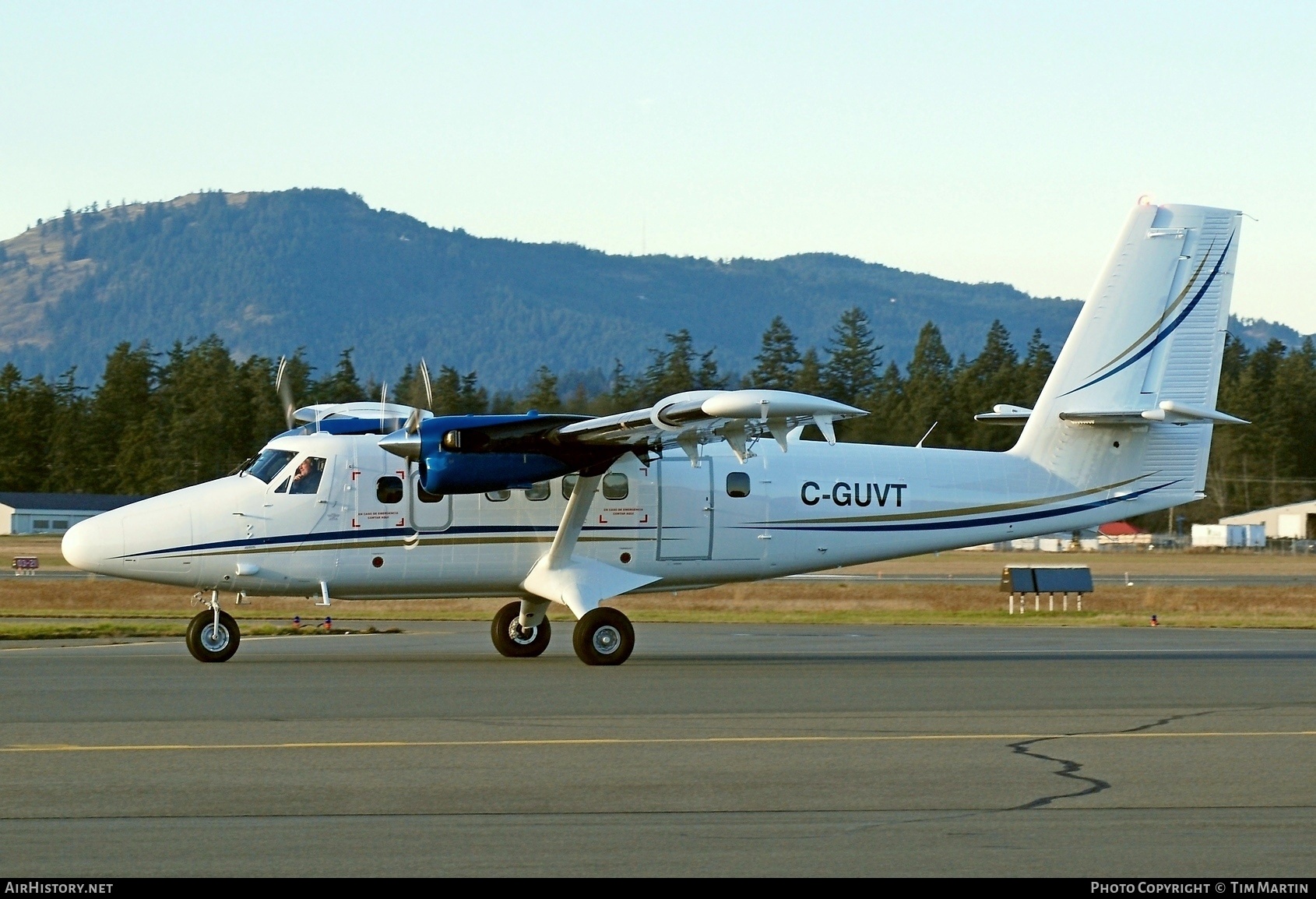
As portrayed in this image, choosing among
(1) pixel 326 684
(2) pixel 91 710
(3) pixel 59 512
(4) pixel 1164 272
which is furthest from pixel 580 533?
(3) pixel 59 512

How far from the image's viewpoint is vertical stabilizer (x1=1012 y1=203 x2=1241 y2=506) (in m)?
21.4

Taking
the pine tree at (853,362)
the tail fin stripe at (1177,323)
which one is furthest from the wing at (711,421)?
the pine tree at (853,362)

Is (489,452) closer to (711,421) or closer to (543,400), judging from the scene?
(711,421)

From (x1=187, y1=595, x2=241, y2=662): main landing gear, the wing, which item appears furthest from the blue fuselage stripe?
the wing

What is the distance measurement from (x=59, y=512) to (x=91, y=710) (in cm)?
9503

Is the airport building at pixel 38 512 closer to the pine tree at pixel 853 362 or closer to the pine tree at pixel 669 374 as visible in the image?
the pine tree at pixel 669 374

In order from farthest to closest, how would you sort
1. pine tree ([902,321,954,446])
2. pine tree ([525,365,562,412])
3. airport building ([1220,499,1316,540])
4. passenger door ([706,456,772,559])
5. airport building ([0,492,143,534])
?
airport building ([0,492,143,534]), airport building ([1220,499,1316,540]), pine tree ([902,321,954,446]), pine tree ([525,365,562,412]), passenger door ([706,456,772,559])

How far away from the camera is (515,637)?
67.3 feet

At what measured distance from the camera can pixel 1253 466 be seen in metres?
108

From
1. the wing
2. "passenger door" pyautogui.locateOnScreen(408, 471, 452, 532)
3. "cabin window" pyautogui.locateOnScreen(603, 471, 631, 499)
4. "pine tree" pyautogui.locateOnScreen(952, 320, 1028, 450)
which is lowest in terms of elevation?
"passenger door" pyautogui.locateOnScreen(408, 471, 452, 532)

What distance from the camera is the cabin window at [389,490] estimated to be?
Result: 19.4m

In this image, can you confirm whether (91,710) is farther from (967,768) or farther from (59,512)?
(59,512)

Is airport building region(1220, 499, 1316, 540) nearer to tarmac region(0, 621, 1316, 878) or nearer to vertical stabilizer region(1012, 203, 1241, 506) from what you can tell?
vertical stabilizer region(1012, 203, 1241, 506)

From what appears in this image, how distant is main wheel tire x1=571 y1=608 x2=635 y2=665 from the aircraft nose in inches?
227
